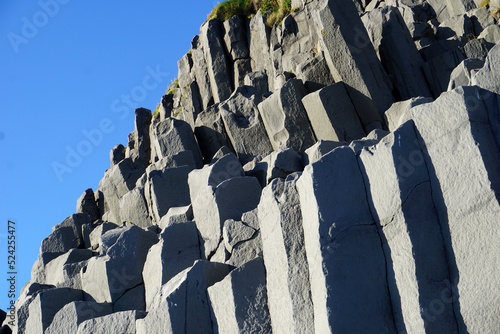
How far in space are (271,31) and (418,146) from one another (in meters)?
20.0

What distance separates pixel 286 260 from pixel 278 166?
16.5 feet

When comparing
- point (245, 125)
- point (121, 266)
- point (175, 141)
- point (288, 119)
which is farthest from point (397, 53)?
point (121, 266)

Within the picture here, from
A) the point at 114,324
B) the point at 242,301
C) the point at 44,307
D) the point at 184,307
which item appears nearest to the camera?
the point at 242,301

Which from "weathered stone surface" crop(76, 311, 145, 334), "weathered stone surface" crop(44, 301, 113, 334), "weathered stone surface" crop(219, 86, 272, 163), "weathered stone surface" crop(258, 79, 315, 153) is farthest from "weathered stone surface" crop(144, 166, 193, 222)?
"weathered stone surface" crop(76, 311, 145, 334)

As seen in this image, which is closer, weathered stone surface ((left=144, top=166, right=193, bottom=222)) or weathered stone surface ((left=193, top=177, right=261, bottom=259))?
weathered stone surface ((left=193, top=177, right=261, bottom=259))

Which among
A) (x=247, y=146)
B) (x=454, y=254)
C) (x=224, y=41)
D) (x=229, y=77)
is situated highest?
(x=224, y=41)

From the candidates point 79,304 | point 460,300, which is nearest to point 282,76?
point 79,304

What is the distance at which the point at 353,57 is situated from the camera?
19.4 m

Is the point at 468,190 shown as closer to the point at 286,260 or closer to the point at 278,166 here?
the point at 286,260

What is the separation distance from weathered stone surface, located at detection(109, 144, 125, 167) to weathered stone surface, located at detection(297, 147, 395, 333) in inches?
846

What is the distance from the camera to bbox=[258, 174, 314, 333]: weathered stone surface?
10.3 m

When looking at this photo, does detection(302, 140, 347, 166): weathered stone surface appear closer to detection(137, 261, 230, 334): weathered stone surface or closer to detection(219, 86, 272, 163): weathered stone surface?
detection(137, 261, 230, 334): weathered stone surface

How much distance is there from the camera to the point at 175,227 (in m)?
14.6

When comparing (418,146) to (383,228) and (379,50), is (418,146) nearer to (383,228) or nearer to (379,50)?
(383,228)
